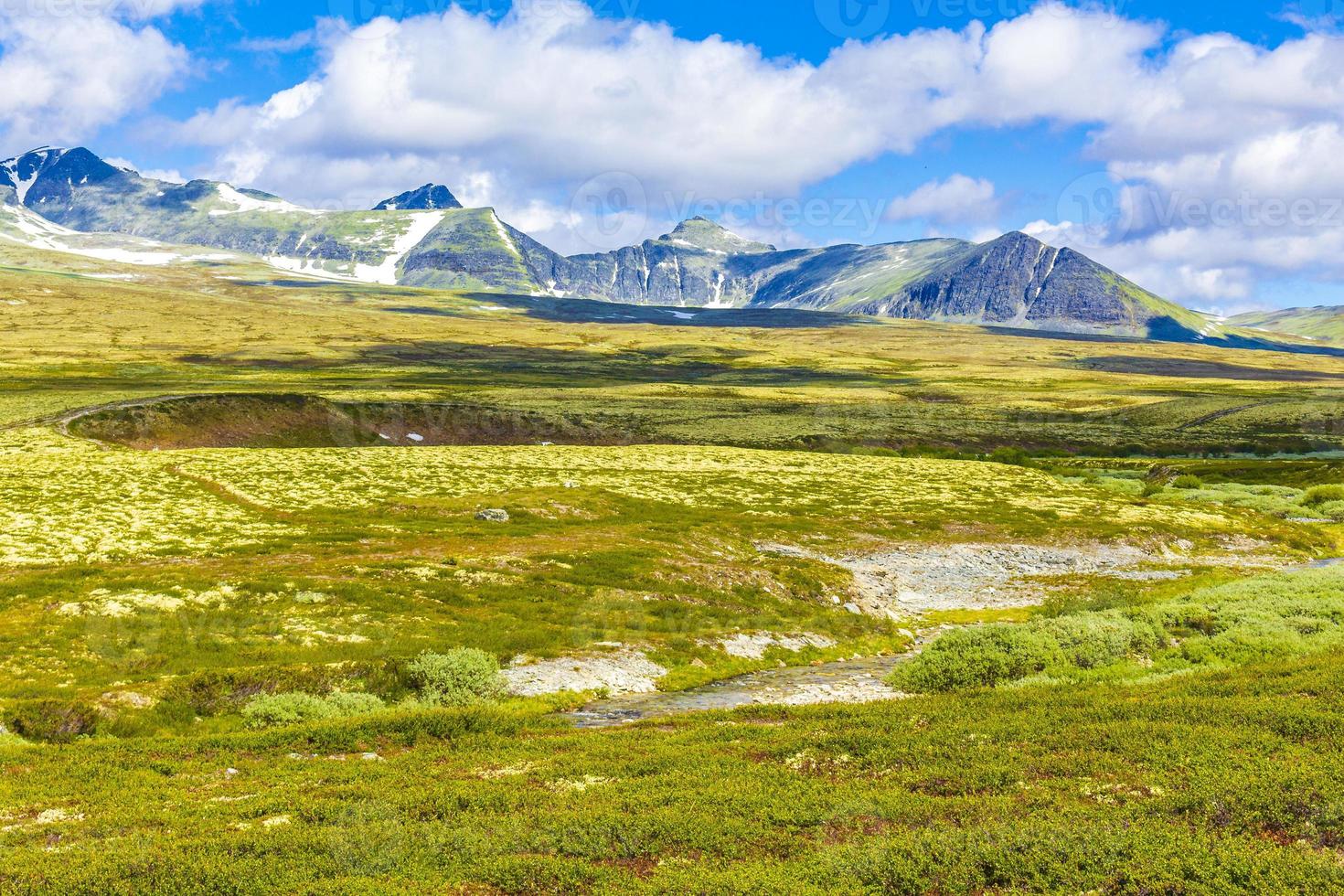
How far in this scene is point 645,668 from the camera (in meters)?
32.9

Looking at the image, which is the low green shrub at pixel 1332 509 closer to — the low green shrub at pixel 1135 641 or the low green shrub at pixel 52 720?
the low green shrub at pixel 1135 641

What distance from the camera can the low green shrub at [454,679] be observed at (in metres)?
28.0

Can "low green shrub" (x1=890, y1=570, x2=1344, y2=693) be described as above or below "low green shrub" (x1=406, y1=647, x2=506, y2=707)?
above

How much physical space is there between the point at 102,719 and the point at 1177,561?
62943 mm

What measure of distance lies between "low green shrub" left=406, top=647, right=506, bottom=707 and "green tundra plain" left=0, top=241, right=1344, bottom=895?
12 centimetres

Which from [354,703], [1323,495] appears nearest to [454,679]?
[354,703]

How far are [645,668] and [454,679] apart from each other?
7.83 m

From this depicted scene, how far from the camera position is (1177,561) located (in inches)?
2297

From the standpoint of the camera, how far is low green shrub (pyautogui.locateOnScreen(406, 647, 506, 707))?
2802 centimetres

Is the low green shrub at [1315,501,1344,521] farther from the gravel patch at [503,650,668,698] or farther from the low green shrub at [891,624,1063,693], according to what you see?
the gravel patch at [503,650,668,698]

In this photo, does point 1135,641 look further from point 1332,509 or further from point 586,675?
point 1332,509

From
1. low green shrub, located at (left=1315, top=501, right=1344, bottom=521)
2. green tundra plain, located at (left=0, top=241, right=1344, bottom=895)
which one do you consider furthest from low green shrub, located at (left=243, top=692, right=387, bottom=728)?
low green shrub, located at (left=1315, top=501, right=1344, bottom=521)

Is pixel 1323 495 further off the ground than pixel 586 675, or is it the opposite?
pixel 1323 495

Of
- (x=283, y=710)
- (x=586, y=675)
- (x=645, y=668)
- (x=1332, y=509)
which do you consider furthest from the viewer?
(x=1332, y=509)
